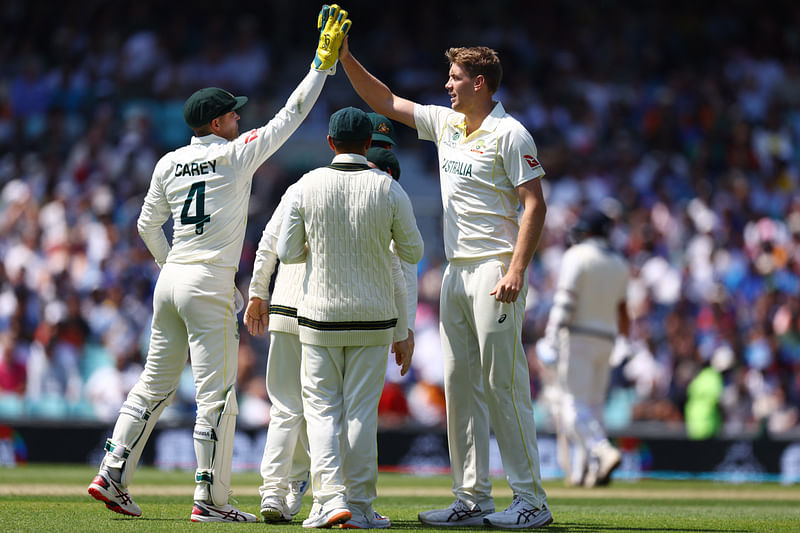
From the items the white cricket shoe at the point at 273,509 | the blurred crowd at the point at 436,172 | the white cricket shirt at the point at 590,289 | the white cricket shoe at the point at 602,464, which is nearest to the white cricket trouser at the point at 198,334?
the white cricket shoe at the point at 273,509

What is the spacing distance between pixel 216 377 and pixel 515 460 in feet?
6.28

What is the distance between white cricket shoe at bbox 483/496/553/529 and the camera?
23.4 ft

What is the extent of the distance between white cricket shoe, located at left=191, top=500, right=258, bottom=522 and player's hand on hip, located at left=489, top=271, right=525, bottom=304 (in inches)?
80.4

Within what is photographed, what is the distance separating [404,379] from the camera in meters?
16.2

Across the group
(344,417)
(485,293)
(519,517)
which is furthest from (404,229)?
(519,517)

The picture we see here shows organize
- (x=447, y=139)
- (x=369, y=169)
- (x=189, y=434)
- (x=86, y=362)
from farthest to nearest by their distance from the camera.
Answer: (x=86, y=362) → (x=189, y=434) → (x=447, y=139) → (x=369, y=169)

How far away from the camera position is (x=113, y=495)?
751 centimetres

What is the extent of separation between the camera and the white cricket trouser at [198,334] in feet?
24.6

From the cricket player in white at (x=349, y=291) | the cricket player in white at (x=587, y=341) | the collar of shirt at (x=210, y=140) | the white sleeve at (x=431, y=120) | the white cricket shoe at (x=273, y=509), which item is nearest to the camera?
the cricket player in white at (x=349, y=291)

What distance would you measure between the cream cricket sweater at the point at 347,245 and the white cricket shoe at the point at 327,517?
3.12 ft

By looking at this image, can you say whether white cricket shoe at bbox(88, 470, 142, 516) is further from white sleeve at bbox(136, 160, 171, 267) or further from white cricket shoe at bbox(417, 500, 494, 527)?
white cricket shoe at bbox(417, 500, 494, 527)

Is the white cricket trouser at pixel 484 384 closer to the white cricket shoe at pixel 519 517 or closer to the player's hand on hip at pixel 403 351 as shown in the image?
the white cricket shoe at pixel 519 517

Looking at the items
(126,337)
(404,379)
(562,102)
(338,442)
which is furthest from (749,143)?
(338,442)

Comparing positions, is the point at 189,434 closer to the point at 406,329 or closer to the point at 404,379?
the point at 404,379
